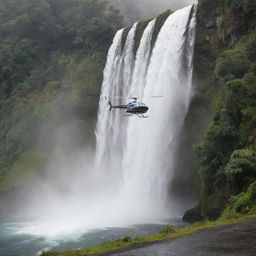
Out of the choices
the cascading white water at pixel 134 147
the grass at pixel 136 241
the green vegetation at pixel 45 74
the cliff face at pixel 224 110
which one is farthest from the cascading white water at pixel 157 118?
the grass at pixel 136 241

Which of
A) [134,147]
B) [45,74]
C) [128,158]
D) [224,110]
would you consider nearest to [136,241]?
[224,110]

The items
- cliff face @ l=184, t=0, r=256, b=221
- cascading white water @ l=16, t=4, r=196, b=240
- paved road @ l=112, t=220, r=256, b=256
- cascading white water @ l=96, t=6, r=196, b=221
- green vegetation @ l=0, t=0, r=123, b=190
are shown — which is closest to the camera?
paved road @ l=112, t=220, r=256, b=256

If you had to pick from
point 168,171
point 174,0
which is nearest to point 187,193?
point 168,171

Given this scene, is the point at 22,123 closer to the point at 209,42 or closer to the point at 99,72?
the point at 99,72

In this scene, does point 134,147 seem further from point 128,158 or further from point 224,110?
point 224,110

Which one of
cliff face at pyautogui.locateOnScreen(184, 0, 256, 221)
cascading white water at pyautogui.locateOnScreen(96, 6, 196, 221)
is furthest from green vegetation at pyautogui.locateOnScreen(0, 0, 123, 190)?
cliff face at pyautogui.locateOnScreen(184, 0, 256, 221)

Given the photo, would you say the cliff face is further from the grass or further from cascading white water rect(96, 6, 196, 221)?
the grass
